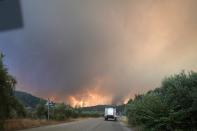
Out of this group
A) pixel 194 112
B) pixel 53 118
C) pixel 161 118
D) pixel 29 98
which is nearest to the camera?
pixel 194 112

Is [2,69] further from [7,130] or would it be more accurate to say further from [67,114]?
[67,114]

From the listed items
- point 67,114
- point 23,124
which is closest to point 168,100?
point 23,124

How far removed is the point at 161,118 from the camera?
102 feet

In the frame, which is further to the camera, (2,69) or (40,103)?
(40,103)

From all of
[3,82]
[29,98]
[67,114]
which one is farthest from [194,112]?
[29,98]

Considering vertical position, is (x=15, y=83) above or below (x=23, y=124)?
above

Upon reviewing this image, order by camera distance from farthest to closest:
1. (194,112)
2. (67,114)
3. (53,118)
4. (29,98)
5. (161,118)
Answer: (29,98), (67,114), (53,118), (161,118), (194,112)

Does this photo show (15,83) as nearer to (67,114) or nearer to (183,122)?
(183,122)

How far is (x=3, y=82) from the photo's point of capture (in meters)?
39.8

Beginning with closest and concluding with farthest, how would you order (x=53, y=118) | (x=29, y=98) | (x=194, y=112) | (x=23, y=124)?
(x=194, y=112), (x=23, y=124), (x=53, y=118), (x=29, y=98)

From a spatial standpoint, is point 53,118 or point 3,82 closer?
point 3,82

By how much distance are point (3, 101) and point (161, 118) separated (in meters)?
16.4

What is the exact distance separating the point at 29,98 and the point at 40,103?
44362mm

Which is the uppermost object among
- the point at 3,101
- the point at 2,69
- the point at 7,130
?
the point at 2,69
